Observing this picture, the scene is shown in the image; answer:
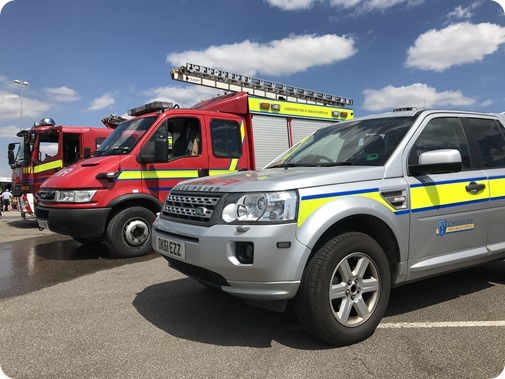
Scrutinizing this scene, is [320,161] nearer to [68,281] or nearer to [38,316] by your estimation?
[38,316]

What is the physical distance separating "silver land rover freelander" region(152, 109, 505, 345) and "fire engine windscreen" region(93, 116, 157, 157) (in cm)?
303

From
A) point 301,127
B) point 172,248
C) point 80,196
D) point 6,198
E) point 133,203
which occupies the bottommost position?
point 6,198

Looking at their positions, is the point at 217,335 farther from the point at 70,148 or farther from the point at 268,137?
the point at 70,148

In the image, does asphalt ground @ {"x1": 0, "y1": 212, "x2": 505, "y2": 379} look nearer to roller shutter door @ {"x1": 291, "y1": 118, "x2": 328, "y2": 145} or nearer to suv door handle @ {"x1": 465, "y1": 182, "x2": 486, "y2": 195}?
suv door handle @ {"x1": 465, "y1": 182, "x2": 486, "y2": 195}

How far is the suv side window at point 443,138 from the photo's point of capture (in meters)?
3.60

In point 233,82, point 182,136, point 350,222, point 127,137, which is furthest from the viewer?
point 233,82

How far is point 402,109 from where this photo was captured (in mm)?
4238

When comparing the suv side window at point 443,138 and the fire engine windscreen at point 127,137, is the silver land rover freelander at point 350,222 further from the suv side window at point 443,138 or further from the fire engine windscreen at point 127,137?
the fire engine windscreen at point 127,137

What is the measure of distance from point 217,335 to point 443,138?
2721 mm

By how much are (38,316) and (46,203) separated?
295cm

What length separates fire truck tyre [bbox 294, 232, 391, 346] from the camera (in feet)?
9.14

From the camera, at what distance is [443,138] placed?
380 cm

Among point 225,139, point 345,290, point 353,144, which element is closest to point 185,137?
point 225,139

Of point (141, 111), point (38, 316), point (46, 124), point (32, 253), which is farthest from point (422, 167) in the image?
point (46, 124)
